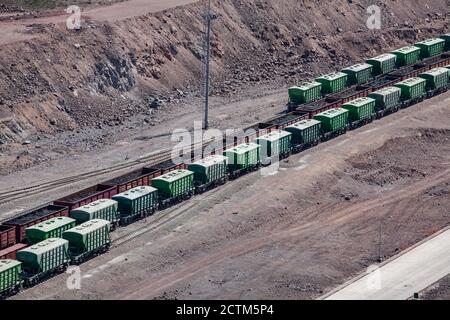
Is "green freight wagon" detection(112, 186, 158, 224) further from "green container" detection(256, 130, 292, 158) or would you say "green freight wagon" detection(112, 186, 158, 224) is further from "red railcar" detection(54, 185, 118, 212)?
"green container" detection(256, 130, 292, 158)

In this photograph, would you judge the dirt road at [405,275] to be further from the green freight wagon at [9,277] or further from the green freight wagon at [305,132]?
the green freight wagon at [305,132]

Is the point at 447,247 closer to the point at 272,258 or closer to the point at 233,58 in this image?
the point at 272,258

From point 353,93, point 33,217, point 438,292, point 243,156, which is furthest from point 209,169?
point 353,93

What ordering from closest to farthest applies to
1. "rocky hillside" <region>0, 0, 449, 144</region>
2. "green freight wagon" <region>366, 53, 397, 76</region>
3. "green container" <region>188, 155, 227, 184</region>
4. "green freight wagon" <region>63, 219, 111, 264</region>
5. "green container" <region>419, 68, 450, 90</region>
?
"green freight wagon" <region>63, 219, 111, 264</region>, "green container" <region>188, 155, 227, 184</region>, "rocky hillside" <region>0, 0, 449, 144</region>, "green container" <region>419, 68, 450, 90</region>, "green freight wagon" <region>366, 53, 397, 76</region>

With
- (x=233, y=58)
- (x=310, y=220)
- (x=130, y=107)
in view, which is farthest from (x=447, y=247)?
(x=233, y=58)

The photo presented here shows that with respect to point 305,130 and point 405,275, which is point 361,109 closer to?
point 305,130

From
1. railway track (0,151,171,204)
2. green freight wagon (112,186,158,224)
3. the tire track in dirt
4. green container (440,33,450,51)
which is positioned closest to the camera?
the tire track in dirt

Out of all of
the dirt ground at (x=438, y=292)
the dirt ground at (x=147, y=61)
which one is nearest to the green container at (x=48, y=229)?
the dirt ground at (x=147, y=61)

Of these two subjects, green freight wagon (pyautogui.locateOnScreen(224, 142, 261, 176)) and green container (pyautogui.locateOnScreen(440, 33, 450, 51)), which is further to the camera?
green container (pyautogui.locateOnScreen(440, 33, 450, 51))

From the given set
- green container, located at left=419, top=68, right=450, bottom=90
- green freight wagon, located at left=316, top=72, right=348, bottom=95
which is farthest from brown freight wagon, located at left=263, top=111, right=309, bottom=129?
green container, located at left=419, top=68, right=450, bottom=90
